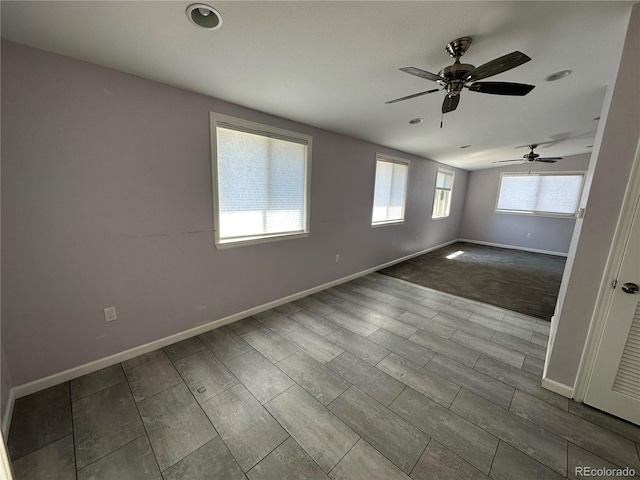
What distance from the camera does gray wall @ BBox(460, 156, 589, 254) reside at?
6578 millimetres

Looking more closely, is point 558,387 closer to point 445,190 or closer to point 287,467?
point 287,467

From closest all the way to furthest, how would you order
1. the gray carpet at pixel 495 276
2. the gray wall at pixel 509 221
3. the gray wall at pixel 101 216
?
the gray wall at pixel 101 216, the gray carpet at pixel 495 276, the gray wall at pixel 509 221

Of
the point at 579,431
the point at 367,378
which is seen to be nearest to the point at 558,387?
the point at 579,431

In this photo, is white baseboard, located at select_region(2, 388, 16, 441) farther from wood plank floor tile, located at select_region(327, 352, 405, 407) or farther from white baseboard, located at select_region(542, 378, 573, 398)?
white baseboard, located at select_region(542, 378, 573, 398)

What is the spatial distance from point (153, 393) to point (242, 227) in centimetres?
165

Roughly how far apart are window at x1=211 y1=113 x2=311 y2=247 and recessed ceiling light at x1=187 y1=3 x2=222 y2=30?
1.00 metres

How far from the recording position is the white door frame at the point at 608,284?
1543mm

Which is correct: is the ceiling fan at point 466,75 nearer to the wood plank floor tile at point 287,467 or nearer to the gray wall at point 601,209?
the gray wall at point 601,209

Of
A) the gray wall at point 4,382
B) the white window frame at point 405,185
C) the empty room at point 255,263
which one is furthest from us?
the white window frame at point 405,185

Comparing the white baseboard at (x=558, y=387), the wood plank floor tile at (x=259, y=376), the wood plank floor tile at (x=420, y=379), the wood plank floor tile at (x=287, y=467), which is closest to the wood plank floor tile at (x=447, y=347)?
the wood plank floor tile at (x=420, y=379)

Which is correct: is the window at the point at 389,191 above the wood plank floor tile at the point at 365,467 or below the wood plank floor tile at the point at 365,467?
above

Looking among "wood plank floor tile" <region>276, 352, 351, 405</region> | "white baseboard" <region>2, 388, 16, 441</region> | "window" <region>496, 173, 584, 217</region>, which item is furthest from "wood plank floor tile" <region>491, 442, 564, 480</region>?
"window" <region>496, 173, 584, 217</region>

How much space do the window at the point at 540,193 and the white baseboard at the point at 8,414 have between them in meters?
9.77

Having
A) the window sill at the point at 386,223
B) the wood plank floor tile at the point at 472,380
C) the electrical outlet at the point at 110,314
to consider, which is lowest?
the wood plank floor tile at the point at 472,380
